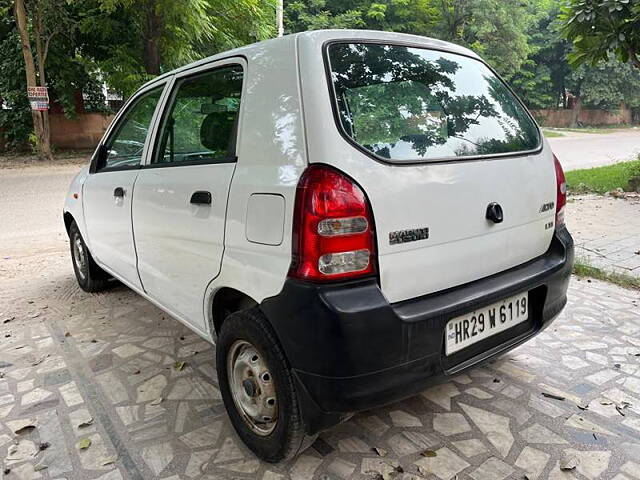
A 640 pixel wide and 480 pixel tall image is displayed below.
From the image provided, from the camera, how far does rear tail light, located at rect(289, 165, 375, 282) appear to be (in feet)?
5.63

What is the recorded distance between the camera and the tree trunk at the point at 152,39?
13.9 m

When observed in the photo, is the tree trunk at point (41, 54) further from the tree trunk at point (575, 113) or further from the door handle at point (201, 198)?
the tree trunk at point (575, 113)

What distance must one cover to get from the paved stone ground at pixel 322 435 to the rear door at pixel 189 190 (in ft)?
1.64

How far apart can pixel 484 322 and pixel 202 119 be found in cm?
168

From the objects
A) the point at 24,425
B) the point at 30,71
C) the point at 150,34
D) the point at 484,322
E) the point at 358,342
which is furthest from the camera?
the point at 150,34

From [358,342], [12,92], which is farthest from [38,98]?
[358,342]

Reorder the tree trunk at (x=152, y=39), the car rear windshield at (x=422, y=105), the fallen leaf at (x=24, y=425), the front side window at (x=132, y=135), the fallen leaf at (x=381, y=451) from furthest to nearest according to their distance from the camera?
the tree trunk at (x=152, y=39) < the front side window at (x=132, y=135) < the fallen leaf at (x=24, y=425) < the fallen leaf at (x=381, y=451) < the car rear windshield at (x=422, y=105)

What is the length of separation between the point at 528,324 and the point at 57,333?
312 centimetres

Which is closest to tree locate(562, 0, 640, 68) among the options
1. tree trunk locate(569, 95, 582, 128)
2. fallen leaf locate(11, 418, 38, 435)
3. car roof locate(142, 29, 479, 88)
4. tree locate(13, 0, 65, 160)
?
car roof locate(142, 29, 479, 88)

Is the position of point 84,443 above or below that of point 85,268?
below

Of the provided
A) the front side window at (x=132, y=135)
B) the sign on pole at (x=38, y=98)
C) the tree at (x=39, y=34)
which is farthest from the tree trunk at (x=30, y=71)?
the front side window at (x=132, y=135)

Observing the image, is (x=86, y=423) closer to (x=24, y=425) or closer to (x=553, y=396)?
(x=24, y=425)

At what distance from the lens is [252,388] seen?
2146 millimetres

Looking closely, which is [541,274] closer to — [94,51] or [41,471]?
[41,471]
